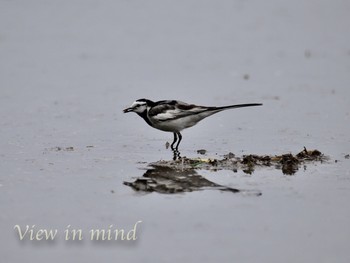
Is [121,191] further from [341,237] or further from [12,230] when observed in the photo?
[341,237]

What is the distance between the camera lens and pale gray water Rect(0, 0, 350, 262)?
331 inches

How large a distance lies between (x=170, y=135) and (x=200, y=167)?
2.65m

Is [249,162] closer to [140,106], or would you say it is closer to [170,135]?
[140,106]

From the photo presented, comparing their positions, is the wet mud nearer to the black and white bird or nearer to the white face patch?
the black and white bird

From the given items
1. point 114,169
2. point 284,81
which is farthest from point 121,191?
point 284,81

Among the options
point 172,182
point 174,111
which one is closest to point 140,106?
point 174,111

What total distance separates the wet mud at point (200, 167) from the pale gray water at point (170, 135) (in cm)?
21

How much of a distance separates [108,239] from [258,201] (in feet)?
6.86

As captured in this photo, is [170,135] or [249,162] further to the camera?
[170,135]

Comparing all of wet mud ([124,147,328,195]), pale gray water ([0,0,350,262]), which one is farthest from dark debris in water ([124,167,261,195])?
pale gray water ([0,0,350,262])

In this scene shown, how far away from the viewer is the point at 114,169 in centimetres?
1106

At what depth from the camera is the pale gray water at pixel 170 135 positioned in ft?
27.6

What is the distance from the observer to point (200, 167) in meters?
11.2

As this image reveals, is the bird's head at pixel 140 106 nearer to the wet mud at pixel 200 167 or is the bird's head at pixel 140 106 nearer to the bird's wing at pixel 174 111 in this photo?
the bird's wing at pixel 174 111
